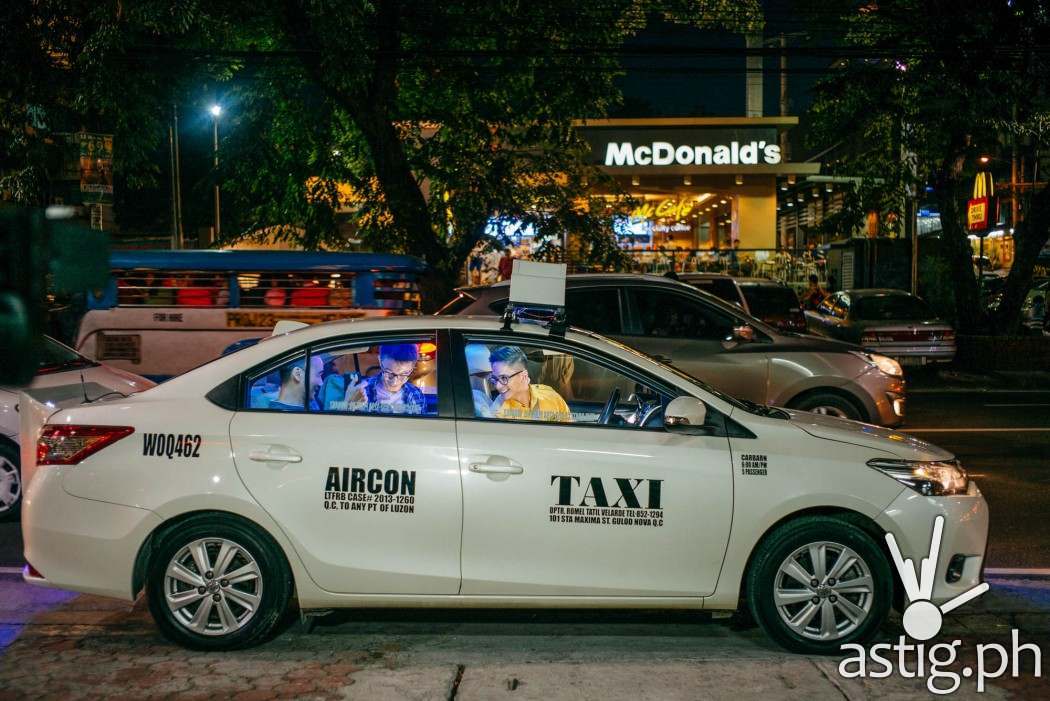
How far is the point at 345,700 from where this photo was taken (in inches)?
184

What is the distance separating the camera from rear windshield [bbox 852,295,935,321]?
18.5m

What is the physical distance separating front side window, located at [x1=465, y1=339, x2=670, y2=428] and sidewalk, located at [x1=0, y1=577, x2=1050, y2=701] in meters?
1.13

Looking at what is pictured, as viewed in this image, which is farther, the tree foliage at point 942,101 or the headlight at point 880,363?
the tree foliage at point 942,101

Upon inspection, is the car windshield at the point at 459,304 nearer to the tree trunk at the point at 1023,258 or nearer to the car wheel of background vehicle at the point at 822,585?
the car wheel of background vehicle at the point at 822,585

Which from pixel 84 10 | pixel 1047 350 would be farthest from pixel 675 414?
pixel 1047 350

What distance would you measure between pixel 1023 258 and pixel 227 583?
18574 millimetres

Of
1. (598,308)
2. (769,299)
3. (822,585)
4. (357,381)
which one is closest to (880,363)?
(598,308)

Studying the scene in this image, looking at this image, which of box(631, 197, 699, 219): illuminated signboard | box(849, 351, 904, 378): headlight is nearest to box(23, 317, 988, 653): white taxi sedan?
box(849, 351, 904, 378): headlight

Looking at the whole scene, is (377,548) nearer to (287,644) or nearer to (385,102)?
(287,644)

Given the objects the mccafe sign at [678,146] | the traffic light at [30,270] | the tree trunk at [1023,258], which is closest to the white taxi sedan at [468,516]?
the traffic light at [30,270]

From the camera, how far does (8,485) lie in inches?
317

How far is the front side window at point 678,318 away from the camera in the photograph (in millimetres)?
9961

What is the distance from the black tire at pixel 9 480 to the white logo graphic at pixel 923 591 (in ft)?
20.6

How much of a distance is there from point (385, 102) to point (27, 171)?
546cm
